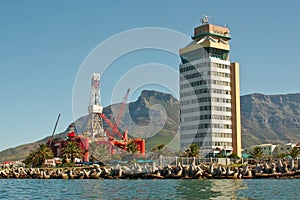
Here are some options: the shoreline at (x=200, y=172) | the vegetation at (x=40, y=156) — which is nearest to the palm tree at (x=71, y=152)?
the vegetation at (x=40, y=156)

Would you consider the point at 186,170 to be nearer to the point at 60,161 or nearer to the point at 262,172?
the point at 262,172

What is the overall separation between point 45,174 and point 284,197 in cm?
8366

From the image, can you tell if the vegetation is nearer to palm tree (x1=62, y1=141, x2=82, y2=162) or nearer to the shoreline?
palm tree (x1=62, y1=141, x2=82, y2=162)

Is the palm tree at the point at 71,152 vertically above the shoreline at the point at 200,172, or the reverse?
the palm tree at the point at 71,152

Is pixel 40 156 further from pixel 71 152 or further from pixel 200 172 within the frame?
pixel 200 172

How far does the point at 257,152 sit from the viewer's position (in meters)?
185

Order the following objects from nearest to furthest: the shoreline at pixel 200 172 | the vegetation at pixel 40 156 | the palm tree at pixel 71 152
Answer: the shoreline at pixel 200 172 < the vegetation at pixel 40 156 < the palm tree at pixel 71 152

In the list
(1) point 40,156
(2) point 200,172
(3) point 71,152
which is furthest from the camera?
(3) point 71,152

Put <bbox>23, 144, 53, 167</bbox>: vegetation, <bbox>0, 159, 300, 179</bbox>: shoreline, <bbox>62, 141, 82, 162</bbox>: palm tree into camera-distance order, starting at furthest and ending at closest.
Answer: <bbox>62, 141, 82, 162</bbox>: palm tree < <bbox>23, 144, 53, 167</bbox>: vegetation < <bbox>0, 159, 300, 179</bbox>: shoreline

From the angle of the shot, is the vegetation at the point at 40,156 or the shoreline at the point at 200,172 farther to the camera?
the vegetation at the point at 40,156

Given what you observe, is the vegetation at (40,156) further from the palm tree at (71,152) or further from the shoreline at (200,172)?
the shoreline at (200,172)

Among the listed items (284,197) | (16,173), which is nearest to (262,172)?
(284,197)

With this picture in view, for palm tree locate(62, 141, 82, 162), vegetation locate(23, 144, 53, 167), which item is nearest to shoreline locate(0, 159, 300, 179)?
palm tree locate(62, 141, 82, 162)

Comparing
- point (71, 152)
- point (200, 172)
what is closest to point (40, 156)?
Answer: point (71, 152)
